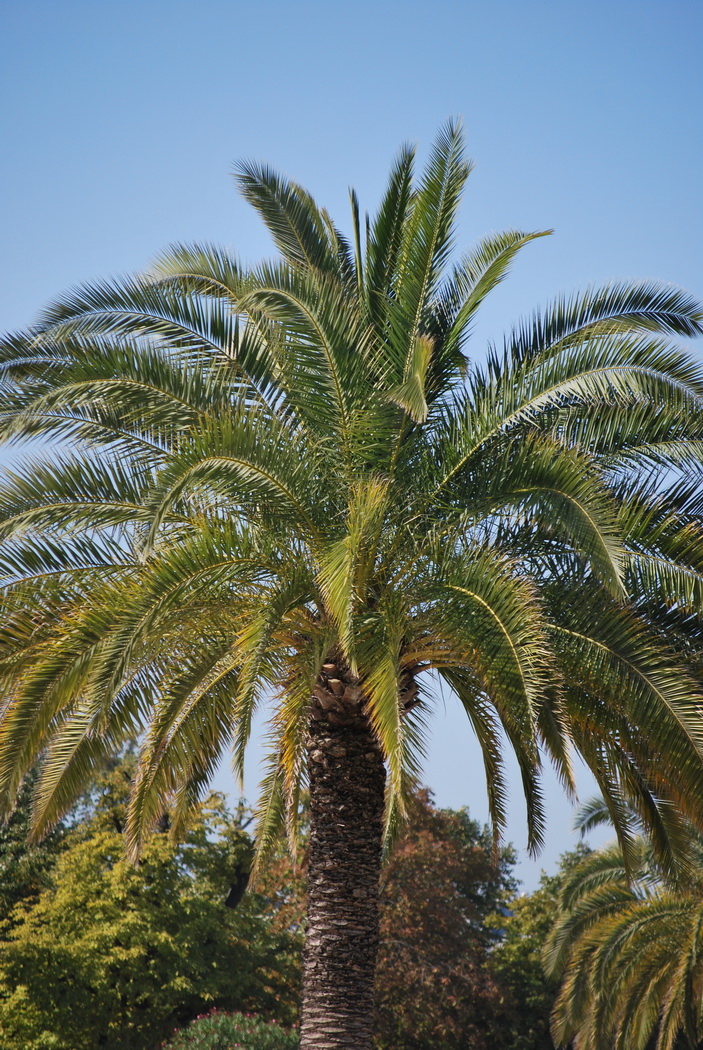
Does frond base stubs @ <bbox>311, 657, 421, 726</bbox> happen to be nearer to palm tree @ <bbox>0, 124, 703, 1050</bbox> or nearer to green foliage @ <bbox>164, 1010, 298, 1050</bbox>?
palm tree @ <bbox>0, 124, 703, 1050</bbox>

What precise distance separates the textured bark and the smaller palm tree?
930 cm

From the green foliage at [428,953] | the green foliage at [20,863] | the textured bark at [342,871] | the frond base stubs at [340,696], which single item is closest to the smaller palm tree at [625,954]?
the green foliage at [428,953]

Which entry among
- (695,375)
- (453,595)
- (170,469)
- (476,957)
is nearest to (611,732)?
(453,595)

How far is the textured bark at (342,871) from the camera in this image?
901 centimetres

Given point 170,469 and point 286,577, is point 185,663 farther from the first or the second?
point 170,469

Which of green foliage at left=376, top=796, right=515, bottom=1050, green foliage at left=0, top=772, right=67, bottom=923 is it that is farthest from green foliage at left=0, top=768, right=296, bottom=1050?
green foliage at left=376, top=796, right=515, bottom=1050

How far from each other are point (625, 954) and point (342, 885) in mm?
12528

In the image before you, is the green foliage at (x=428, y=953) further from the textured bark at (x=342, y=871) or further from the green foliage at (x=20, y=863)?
the textured bark at (x=342, y=871)

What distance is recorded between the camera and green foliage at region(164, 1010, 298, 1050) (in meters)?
16.9

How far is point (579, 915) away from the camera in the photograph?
72.2 ft

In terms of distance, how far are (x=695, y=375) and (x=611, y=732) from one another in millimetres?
3264

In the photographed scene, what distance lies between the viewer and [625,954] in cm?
1958

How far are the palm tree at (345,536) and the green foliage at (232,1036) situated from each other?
29.4 feet

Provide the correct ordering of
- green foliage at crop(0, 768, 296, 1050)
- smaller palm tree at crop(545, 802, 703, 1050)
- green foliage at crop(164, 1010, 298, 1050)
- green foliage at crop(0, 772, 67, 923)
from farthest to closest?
green foliage at crop(0, 772, 67, 923) → green foliage at crop(0, 768, 296, 1050) → smaller palm tree at crop(545, 802, 703, 1050) → green foliage at crop(164, 1010, 298, 1050)
